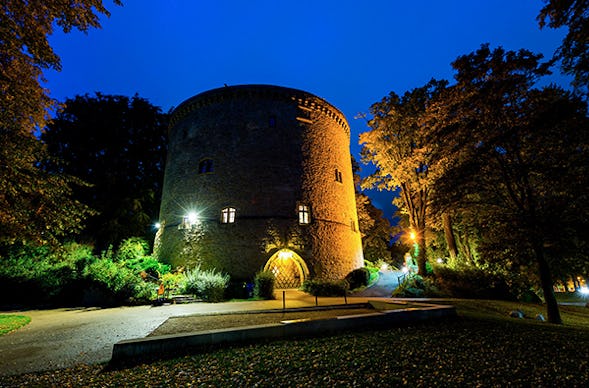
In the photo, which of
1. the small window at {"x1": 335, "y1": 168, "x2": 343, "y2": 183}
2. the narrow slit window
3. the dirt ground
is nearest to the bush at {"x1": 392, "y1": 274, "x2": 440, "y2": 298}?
the dirt ground

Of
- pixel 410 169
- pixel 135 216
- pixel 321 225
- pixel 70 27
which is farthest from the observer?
pixel 135 216

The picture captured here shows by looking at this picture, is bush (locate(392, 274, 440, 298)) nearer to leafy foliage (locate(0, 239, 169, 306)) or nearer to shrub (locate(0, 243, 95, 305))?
leafy foliage (locate(0, 239, 169, 306))

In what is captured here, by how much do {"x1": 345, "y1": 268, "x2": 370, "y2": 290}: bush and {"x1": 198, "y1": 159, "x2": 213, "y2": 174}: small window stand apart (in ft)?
37.5

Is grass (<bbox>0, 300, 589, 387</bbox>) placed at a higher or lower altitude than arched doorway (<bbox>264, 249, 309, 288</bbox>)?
lower

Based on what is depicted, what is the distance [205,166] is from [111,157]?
8.63 metres

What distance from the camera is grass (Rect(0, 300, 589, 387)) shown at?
3.73 m

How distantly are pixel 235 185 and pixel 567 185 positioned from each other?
1452 cm

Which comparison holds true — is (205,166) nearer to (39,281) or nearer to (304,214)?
(304,214)

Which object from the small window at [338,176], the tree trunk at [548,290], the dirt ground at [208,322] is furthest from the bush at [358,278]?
the tree trunk at [548,290]

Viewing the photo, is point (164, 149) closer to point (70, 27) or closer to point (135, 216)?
point (135, 216)

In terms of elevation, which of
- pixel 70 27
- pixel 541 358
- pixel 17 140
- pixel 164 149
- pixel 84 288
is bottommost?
pixel 541 358

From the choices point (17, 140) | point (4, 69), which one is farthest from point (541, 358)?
point (4, 69)

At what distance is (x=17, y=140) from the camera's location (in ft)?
21.1

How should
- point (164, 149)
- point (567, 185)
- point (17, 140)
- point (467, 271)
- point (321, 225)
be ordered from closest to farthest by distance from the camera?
1. point (17, 140)
2. point (567, 185)
3. point (467, 271)
4. point (321, 225)
5. point (164, 149)
